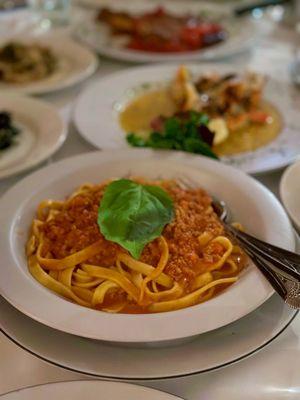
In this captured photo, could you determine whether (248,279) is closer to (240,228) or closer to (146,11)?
(240,228)

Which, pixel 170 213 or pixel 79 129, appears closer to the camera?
pixel 170 213

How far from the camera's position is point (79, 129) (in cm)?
169

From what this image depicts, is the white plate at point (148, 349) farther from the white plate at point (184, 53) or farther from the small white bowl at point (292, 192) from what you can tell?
the white plate at point (184, 53)

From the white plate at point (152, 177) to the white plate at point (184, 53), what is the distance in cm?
91

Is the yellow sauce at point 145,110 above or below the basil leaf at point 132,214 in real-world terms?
below

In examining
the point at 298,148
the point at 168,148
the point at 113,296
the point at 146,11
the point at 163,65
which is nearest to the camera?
the point at 113,296

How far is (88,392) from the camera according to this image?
871 mm

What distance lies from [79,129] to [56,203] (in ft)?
1.50

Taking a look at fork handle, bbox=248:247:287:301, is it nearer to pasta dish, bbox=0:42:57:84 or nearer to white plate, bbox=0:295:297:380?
white plate, bbox=0:295:297:380

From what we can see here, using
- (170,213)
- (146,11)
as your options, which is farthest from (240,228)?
(146,11)

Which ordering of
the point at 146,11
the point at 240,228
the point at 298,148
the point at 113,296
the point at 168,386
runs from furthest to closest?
1. the point at 146,11
2. the point at 298,148
3. the point at 240,228
4. the point at 113,296
5. the point at 168,386

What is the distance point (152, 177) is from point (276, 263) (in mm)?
427

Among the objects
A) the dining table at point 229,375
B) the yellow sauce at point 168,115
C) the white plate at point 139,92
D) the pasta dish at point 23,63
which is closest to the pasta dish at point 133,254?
the dining table at point 229,375

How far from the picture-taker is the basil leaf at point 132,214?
1.07 meters
